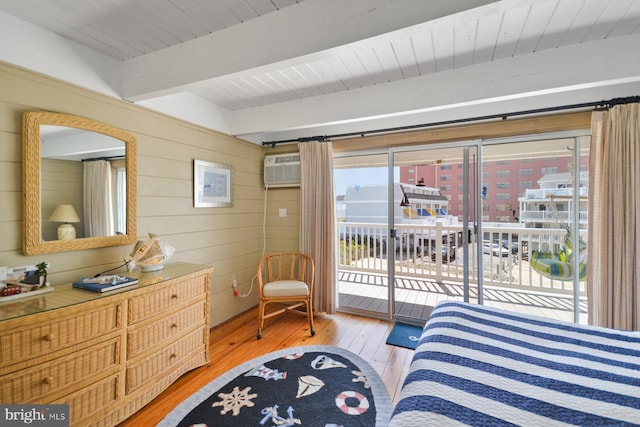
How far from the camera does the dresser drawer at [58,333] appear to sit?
121cm

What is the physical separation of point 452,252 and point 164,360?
382cm

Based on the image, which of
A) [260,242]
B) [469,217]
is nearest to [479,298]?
[469,217]

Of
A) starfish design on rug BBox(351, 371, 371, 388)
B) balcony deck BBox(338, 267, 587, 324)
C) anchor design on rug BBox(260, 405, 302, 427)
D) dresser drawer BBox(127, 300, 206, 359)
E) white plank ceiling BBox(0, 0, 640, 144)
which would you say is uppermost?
white plank ceiling BBox(0, 0, 640, 144)

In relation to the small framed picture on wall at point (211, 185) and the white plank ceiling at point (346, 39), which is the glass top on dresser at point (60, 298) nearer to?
the small framed picture on wall at point (211, 185)

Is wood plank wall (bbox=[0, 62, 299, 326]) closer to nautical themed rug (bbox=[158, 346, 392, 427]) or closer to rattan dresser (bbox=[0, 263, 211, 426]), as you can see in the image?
rattan dresser (bbox=[0, 263, 211, 426])

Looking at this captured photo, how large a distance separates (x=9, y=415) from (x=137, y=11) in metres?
2.15

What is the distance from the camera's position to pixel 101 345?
153 cm

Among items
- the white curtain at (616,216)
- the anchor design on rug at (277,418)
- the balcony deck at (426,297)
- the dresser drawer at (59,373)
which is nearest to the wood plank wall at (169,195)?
the dresser drawer at (59,373)

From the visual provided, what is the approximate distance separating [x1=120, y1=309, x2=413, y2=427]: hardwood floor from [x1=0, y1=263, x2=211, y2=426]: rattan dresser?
96 millimetres

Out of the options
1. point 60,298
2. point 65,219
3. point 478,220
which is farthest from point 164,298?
point 478,220

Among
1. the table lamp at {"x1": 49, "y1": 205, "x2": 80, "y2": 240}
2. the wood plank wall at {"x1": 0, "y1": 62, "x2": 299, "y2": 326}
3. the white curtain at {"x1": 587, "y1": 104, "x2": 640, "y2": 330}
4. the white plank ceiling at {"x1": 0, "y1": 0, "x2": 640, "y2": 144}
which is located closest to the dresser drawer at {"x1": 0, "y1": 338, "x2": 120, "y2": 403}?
the wood plank wall at {"x1": 0, "y1": 62, "x2": 299, "y2": 326}

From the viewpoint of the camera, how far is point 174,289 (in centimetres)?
197

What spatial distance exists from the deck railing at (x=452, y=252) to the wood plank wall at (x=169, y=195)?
1.48 m

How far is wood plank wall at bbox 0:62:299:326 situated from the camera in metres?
1.56
